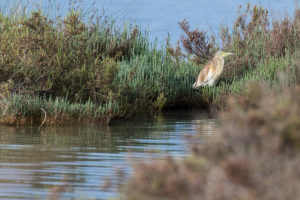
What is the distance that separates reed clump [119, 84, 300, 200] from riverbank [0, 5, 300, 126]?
639 centimetres

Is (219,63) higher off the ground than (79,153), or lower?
higher

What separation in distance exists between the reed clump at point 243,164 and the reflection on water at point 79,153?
0.70 metres

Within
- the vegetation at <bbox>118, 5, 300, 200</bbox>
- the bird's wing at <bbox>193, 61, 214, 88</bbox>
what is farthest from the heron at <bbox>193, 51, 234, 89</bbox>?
the vegetation at <bbox>118, 5, 300, 200</bbox>

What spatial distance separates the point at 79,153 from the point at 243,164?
4.49 meters

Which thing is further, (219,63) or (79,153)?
(219,63)

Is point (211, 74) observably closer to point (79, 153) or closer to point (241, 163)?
point (79, 153)

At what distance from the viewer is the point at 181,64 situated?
16.8 m

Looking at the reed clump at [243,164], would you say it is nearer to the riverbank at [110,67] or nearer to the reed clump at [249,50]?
the riverbank at [110,67]

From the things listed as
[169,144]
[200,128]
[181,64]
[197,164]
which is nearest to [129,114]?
[200,128]

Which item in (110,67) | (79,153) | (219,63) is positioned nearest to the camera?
(79,153)

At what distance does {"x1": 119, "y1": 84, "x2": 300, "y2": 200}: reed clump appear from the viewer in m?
2.58

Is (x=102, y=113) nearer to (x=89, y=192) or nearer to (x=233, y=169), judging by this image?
(x=89, y=192)

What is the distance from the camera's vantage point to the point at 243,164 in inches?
104

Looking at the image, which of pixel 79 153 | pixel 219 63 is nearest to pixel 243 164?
pixel 79 153
